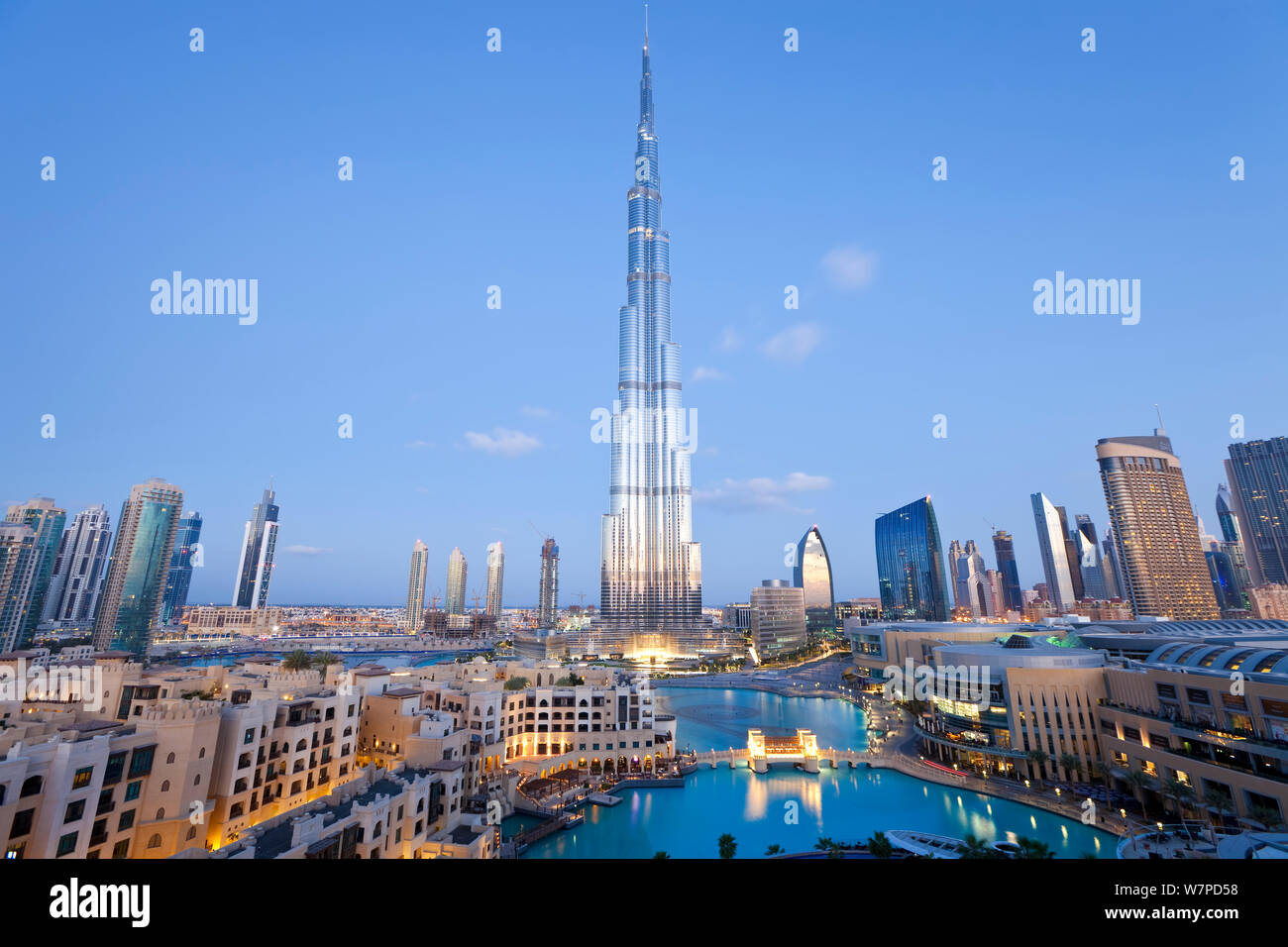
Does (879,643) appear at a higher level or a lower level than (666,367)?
lower

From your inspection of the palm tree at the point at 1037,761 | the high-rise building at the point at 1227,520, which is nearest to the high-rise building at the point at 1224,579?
the high-rise building at the point at 1227,520

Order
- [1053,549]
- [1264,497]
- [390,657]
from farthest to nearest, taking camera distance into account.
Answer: [1053,549] < [390,657] < [1264,497]

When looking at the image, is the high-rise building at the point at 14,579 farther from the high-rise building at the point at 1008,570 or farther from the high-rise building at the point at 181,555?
the high-rise building at the point at 1008,570

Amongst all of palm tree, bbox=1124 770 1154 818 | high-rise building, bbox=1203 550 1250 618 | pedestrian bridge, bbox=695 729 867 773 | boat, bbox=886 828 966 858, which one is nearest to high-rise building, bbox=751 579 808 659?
pedestrian bridge, bbox=695 729 867 773

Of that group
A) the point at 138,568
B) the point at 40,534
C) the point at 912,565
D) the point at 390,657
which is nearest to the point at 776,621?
the point at 912,565

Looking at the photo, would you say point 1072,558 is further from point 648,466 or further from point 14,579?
Result: point 14,579
